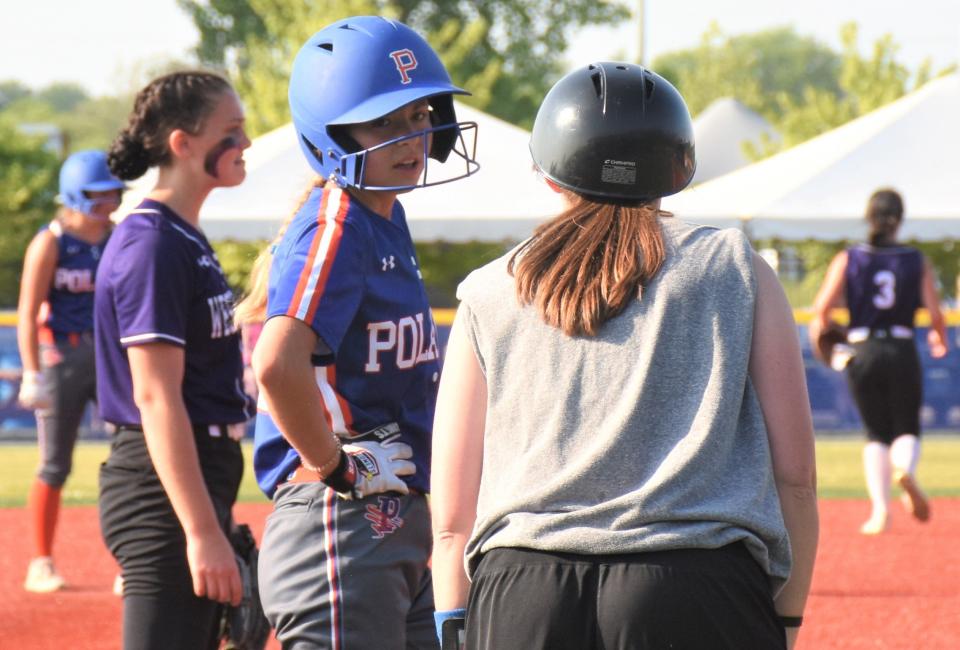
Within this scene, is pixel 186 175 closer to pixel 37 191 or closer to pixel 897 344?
pixel 897 344

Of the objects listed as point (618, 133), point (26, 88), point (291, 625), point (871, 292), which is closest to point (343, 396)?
point (291, 625)

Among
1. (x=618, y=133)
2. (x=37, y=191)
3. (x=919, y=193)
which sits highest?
(x=618, y=133)

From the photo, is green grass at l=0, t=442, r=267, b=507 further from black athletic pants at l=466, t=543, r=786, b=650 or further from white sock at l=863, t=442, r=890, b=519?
black athletic pants at l=466, t=543, r=786, b=650

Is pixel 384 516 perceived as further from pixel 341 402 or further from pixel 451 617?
pixel 451 617

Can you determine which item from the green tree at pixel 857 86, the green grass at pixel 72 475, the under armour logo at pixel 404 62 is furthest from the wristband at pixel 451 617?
the green tree at pixel 857 86

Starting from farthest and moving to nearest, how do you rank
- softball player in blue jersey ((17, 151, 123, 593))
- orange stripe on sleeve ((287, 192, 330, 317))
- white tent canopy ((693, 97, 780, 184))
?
white tent canopy ((693, 97, 780, 184)), softball player in blue jersey ((17, 151, 123, 593)), orange stripe on sleeve ((287, 192, 330, 317))

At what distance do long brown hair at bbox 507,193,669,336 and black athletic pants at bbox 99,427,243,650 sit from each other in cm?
147

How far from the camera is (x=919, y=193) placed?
14266mm

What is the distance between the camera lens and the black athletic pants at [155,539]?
346 centimetres

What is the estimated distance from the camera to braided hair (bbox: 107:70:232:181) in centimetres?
386

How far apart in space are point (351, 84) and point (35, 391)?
5.21 meters

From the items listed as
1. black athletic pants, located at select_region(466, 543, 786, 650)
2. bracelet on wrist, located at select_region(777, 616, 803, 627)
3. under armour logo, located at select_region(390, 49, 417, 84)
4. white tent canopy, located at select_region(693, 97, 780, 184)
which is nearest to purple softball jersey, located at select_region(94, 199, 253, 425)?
under armour logo, located at select_region(390, 49, 417, 84)

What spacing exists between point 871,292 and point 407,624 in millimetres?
7119

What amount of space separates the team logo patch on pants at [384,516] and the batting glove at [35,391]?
5.17 meters
